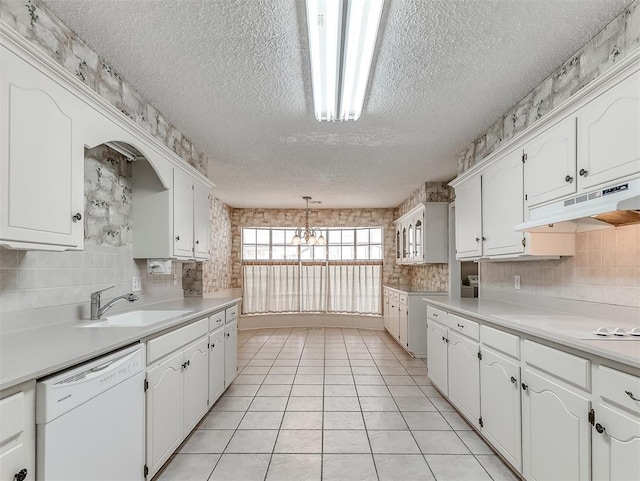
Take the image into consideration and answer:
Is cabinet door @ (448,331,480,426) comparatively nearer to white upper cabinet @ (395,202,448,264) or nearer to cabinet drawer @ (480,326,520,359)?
cabinet drawer @ (480,326,520,359)

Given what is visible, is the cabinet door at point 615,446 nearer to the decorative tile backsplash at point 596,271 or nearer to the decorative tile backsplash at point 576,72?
the decorative tile backsplash at point 596,271

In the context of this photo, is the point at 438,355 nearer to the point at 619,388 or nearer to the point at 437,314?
the point at 437,314

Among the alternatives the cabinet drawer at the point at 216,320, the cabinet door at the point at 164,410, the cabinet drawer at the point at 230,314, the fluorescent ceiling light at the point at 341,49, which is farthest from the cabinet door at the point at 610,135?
the cabinet drawer at the point at 230,314

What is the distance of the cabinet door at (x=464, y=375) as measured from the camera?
8.53 feet

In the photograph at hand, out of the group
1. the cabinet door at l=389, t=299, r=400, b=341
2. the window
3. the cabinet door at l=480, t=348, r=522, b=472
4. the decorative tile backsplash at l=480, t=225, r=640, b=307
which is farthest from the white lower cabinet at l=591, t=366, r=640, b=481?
the window

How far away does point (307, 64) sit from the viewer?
2.24m

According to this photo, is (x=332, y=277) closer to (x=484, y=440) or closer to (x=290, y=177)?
(x=290, y=177)

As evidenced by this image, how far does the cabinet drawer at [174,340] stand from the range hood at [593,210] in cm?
227

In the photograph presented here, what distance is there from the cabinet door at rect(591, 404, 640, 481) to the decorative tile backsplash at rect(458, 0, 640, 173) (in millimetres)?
1668

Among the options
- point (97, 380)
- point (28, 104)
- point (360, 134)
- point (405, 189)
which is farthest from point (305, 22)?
point (405, 189)

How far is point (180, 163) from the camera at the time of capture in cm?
314

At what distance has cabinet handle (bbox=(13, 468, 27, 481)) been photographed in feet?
3.72

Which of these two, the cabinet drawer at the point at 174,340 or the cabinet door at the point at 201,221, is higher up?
the cabinet door at the point at 201,221

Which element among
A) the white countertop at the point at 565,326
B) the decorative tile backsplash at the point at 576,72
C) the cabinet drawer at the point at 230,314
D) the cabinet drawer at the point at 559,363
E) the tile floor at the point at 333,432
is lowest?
the tile floor at the point at 333,432
